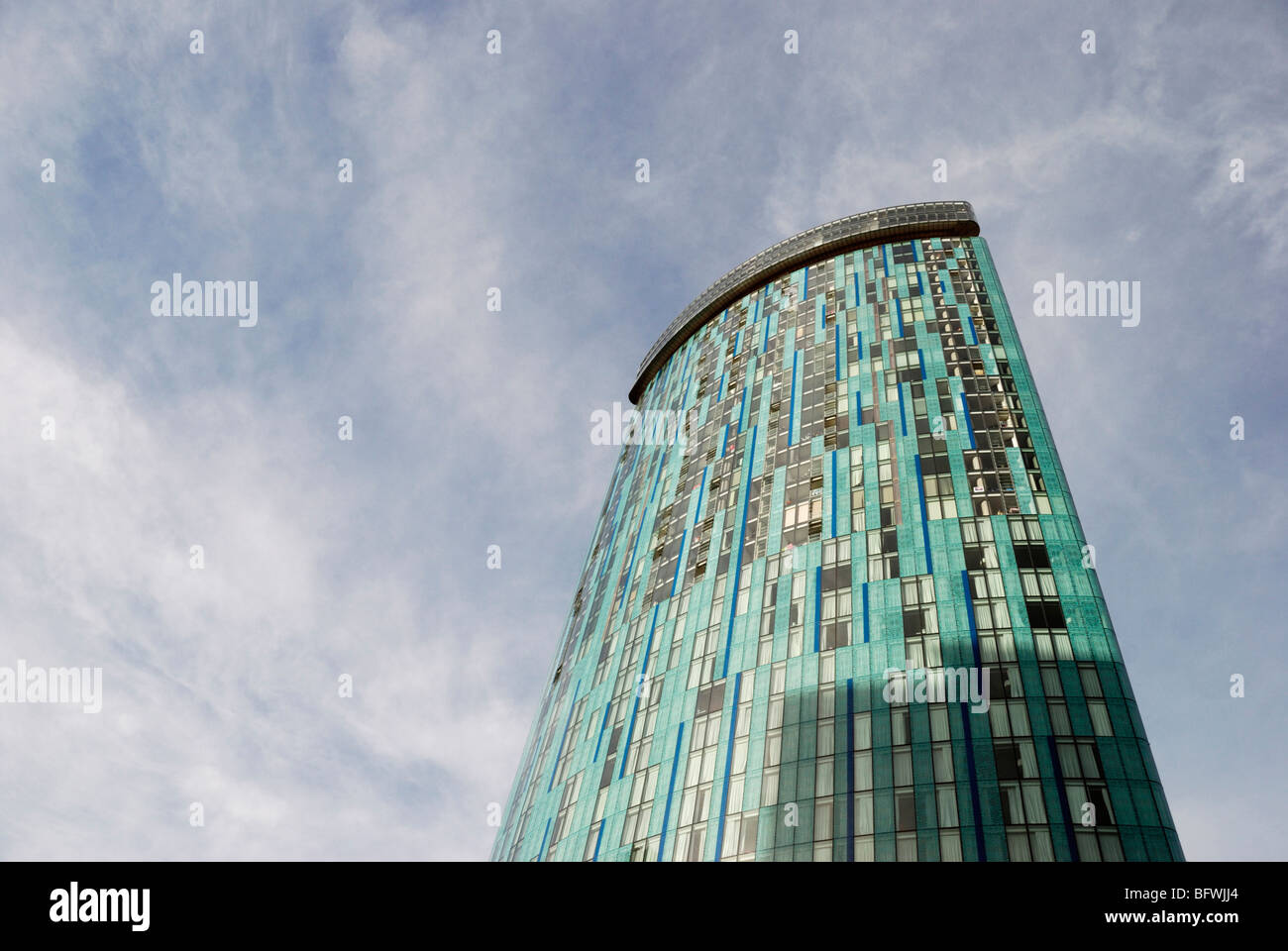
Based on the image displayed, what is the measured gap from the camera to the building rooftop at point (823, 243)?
A: 336 feet

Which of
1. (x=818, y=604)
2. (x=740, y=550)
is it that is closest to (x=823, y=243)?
(x=740, y=550)

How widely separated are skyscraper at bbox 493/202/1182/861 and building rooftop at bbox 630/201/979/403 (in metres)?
2.60

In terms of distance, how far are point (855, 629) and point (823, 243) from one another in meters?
61.3

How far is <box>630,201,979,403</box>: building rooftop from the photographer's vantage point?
102 m

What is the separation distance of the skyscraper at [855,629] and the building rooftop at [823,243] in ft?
8.54

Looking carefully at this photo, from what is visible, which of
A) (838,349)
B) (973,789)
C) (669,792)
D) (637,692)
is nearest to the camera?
(973,789)

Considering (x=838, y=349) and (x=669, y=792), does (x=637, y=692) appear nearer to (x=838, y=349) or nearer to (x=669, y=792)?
(x=669, y=792)

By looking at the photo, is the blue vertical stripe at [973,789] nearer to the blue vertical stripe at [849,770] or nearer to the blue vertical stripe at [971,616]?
the blue vertical stripe at [971,616]

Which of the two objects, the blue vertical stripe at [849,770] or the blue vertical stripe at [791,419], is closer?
the blue vertical stripe at [849,770]

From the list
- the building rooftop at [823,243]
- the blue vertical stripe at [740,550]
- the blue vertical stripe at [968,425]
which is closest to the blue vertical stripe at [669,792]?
the blue vertical stripe at [740,550]

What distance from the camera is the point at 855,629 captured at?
197ft
